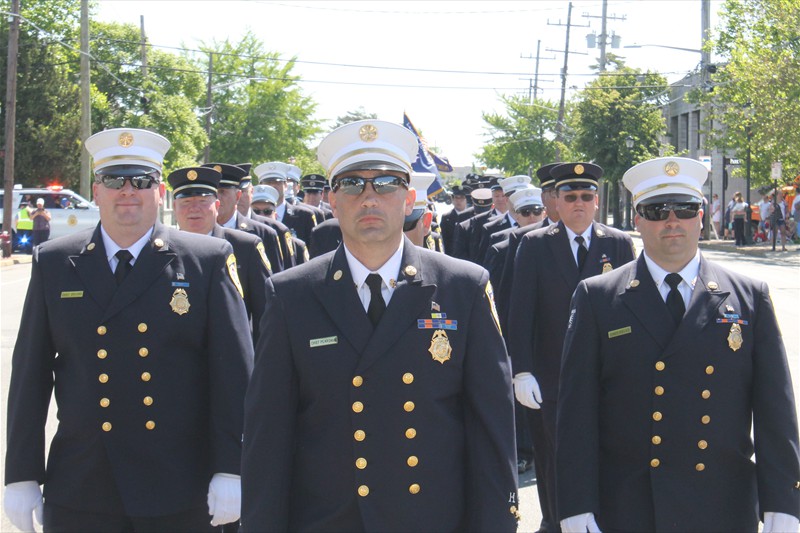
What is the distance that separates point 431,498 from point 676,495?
1217 mm

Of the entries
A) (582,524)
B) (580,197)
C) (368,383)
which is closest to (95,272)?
(368,383)

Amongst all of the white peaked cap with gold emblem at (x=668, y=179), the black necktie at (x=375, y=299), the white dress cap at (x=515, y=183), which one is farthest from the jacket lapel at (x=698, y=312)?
the white dress cap at (x=515, y=183)

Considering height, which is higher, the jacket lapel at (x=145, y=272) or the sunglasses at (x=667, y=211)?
the sunglasses at (x=667, y=211)

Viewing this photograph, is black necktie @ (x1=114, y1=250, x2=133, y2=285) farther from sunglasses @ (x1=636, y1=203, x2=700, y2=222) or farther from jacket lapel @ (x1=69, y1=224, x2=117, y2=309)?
sunglasses @ (x1=636, y1=203, x2=700, y2=222)

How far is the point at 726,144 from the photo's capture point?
3819 cm

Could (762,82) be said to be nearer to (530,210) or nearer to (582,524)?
(530,210)

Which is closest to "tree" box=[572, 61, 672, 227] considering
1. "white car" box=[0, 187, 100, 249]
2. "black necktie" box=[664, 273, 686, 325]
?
"white car" box=[0, 187, 100, 249]

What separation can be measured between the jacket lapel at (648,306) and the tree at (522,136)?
70572 millimetres

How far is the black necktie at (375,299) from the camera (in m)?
3.31

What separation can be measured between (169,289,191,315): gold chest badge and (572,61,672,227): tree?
4933cm

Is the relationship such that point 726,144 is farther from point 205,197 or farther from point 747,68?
point 205,197

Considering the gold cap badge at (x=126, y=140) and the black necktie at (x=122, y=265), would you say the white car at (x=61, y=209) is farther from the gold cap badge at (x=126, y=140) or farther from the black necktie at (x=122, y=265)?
the black necktie at (x=122, y=265)

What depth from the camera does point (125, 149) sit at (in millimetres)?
4441

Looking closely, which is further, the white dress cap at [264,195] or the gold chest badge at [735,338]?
the white dress cap at [264,195]
